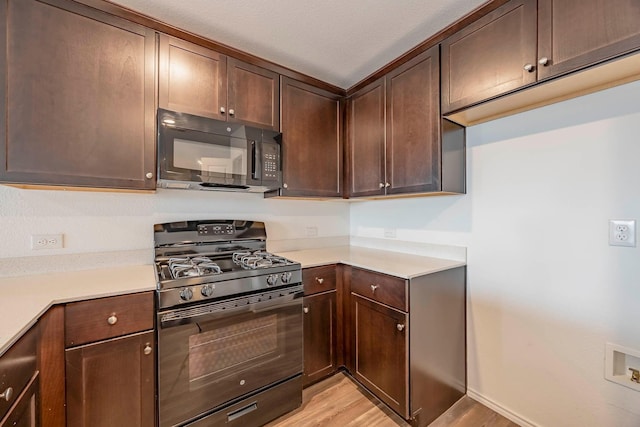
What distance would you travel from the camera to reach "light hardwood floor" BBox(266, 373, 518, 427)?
163 centimetres

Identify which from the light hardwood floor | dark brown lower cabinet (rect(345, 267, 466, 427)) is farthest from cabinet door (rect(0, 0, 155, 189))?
the light hardwood floor

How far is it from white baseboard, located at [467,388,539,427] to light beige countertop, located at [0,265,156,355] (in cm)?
210

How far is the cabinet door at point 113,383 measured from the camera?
1.15 m

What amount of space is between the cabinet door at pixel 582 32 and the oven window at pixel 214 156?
1660 millimetres

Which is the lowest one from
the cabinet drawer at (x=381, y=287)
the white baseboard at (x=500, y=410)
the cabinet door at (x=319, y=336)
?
the white baseboard at (x=500, y=410)

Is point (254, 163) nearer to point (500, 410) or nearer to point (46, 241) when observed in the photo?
point (46, 241)

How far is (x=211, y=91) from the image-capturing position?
1718 millimetres

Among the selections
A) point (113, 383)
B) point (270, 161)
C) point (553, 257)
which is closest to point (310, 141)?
point (270, 161)

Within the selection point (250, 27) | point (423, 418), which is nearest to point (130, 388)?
point (423, 418)

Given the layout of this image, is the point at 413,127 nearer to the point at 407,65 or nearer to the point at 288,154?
the point at 407,65

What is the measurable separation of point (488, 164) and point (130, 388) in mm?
2339

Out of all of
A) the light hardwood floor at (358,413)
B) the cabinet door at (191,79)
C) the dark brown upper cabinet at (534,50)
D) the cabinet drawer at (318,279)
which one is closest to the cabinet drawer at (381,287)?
the cabinet drawer at (318,279)

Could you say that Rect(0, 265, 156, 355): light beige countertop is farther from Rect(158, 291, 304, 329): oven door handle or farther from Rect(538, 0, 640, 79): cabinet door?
Rect(538, 0, 640, 79): cabinet door

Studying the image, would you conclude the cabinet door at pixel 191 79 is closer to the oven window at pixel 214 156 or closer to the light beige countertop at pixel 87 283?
the oven window at pixel 214 156
